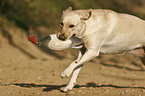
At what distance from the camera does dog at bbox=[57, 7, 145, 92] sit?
4.02 meters

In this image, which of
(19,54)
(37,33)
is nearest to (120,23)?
(19,54)

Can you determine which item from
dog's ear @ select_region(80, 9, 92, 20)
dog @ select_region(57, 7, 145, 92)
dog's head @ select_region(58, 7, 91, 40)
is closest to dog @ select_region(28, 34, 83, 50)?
dog @ select_region(57, 7, 145, 92)

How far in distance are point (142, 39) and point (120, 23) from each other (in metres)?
0.62

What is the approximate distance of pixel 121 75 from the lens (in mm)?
7180

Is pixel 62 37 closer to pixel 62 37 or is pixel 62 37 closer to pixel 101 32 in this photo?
pixel 62 37

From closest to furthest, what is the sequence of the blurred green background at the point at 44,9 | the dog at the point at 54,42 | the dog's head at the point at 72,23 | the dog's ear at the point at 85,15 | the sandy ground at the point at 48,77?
1. the dog's head at the point at 72,23
2. the dog's ear at the point at 85,15
3. the dog at the point at 54,42
4. the sandy ground at the point at 48,77
5. the blurred green background at the point at 44,9

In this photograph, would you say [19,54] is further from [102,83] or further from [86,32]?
[86,32]

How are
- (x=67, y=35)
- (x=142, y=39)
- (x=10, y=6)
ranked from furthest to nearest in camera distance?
→ (x=10, y=6)
(x=142, y=39)
(x=67, y=35)

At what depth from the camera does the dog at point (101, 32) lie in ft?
13.2

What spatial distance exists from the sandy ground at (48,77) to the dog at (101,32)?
0.67m

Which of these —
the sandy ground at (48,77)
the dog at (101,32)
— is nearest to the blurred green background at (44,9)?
the sandy ground at (48,77)

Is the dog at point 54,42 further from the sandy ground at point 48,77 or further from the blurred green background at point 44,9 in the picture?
the blurred green background at point 44,9

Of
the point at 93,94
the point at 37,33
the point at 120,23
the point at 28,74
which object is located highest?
the point at 37,33

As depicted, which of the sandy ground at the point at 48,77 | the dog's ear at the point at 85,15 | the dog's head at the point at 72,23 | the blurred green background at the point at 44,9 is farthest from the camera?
the blurred green background at the point at 44,9
